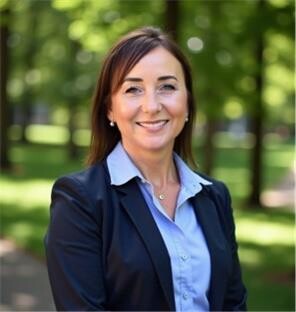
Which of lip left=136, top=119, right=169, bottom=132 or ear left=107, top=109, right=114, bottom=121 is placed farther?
ear left=107, top=109, right=114, bottom=121

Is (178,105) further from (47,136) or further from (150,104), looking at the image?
(47,136)

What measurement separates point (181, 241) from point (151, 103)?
1.58 feet

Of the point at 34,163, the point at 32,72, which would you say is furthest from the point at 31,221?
the point at 32,72

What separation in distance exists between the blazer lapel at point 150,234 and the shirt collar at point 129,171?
38 mm

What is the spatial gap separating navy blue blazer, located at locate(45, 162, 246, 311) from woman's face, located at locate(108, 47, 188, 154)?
0.22m

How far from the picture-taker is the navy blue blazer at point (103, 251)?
2.09 meters

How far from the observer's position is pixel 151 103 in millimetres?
2287

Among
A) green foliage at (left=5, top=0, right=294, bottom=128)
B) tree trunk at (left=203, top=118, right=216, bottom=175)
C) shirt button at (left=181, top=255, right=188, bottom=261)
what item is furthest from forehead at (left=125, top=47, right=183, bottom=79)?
tree trunk at (left=203, top=118, right=216, bottom=175)

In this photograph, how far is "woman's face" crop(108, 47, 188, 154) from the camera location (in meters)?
2.27

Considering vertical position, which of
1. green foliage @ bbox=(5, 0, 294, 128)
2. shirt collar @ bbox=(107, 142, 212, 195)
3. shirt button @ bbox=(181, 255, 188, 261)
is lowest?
shirt button @ bbox=(181, 255, 188, 261)

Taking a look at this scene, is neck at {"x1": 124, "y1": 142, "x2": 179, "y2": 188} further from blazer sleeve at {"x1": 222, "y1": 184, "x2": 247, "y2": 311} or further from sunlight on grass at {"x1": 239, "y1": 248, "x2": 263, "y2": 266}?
sunlight on grass at {"x1": 239, "y1": 248, "x2": 263, "y2": 266}

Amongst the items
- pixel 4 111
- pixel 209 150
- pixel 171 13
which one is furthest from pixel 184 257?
pixel 4 111

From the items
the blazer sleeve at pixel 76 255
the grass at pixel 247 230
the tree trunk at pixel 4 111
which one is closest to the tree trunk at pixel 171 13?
the grass at pixel 247 230

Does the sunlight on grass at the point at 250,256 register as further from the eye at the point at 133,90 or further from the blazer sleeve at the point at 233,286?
the eye at the point at 133,90
